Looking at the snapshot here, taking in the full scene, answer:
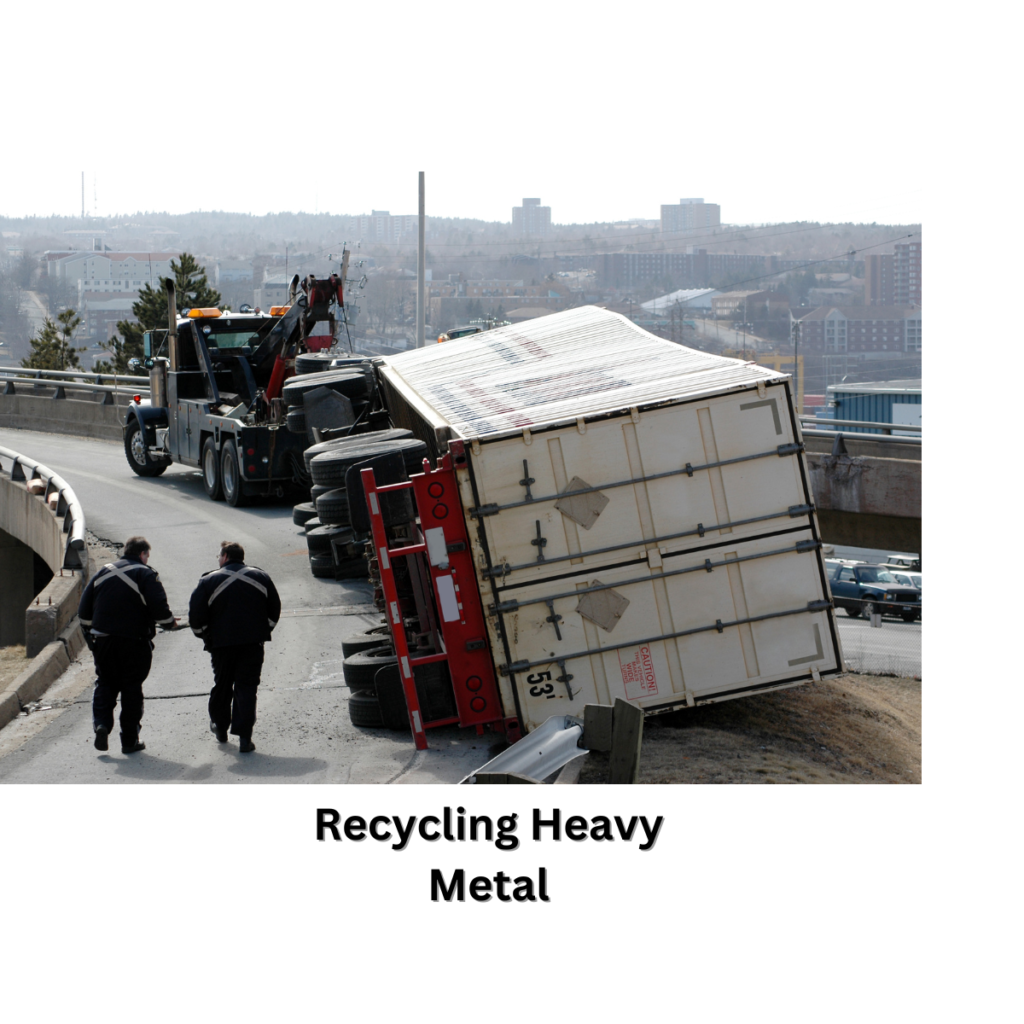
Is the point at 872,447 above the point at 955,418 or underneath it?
underneath

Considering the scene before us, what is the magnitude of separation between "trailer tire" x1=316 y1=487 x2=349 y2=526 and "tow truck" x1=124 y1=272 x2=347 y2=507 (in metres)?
6.91

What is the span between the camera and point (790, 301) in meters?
84.6

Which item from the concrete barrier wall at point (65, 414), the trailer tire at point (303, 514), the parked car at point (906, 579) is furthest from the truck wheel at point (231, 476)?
the parked car at point (906, 579)

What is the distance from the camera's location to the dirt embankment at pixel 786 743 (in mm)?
7742

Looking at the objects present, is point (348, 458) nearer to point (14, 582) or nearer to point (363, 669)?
point (363, 669)

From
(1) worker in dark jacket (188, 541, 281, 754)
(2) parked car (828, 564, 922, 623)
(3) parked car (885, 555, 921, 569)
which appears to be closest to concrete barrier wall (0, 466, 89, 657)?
(1) worker in dark jacket (188, 541, 281, 754)

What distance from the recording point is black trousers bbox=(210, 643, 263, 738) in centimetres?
826

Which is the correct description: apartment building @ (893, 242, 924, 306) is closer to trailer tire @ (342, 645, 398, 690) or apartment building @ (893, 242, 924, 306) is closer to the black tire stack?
the black tire stack

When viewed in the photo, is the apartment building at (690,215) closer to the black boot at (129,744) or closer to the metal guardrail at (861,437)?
the metal guardrail at (861,437)

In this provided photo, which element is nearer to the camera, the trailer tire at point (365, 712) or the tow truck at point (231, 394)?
the trailer tire at point (365, 712)

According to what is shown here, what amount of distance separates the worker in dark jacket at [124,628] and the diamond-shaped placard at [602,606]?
10.1 feet
